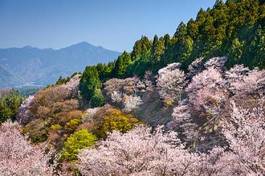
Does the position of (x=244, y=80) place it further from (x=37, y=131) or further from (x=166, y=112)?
(x=37, y=131)

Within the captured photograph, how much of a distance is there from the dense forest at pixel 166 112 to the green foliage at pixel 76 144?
11 centimetres

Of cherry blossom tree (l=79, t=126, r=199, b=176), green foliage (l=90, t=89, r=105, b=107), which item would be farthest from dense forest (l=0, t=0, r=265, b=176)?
green foliage (l=90, t=89, r=105, b=107)

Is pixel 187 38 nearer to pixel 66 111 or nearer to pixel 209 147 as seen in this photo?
pixel 66 111

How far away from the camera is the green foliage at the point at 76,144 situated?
162 feet

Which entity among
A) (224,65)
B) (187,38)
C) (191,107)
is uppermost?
(187,38)

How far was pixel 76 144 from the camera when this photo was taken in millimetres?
50906

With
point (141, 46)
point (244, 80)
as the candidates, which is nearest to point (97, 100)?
point (141, 46)

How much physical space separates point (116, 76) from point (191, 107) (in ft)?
106

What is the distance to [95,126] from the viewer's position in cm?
5838

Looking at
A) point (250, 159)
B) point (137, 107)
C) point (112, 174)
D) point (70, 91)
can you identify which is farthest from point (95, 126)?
point (250, 159)

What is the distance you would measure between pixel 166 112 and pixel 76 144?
15.4 metres

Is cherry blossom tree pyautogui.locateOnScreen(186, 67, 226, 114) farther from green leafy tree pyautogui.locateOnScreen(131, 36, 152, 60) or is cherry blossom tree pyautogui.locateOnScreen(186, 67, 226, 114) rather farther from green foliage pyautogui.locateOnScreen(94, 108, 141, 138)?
green leafy tree pyautogui.locateOnScreen(131, 36, 152, 60)

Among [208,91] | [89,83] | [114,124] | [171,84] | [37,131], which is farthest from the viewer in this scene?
[89,83]

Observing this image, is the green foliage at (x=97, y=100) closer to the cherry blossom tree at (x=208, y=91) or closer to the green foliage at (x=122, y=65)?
the green foliage at (x=122, y=65)
